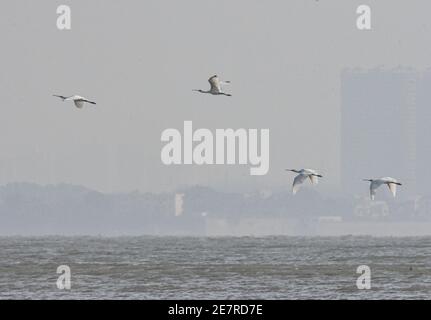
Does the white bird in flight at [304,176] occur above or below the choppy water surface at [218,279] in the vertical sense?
above

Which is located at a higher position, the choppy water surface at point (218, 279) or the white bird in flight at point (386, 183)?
the white bird in flight at point (386, 183)

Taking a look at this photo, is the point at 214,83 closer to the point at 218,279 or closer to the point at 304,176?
the point at 304,176

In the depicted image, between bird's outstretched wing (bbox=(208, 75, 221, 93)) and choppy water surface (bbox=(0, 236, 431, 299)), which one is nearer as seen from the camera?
bird's outstretched wing (bbox=(208, 75, 221, 93))

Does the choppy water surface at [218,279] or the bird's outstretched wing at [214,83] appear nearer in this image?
the bird's outstretched wing at [214,83]

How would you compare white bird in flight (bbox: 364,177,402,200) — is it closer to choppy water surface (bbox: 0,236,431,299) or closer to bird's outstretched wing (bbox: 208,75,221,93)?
choppy water surface (bbox: 0,236,431,299)

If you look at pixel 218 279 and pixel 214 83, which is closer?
pixel 214 83

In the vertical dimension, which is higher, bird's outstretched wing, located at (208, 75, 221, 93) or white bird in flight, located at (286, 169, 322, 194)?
bird's outstretched wing, located at (208, 75, 221, 93)

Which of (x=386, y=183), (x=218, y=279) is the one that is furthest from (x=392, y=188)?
(x=218, y=279)

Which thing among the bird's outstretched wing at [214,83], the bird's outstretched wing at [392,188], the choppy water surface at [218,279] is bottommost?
the choppy water surface at [218,279]

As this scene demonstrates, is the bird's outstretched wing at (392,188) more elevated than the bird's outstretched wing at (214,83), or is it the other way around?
the bird's outstretched wing at (214,83)

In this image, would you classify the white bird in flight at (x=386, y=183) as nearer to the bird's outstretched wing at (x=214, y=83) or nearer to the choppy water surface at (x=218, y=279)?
the choppy water surface at (x=218, y=279)

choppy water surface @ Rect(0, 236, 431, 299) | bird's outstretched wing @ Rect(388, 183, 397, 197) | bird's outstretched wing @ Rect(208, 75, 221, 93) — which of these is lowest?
choppy water surface @ Rect(0, 236, 431, 299)
